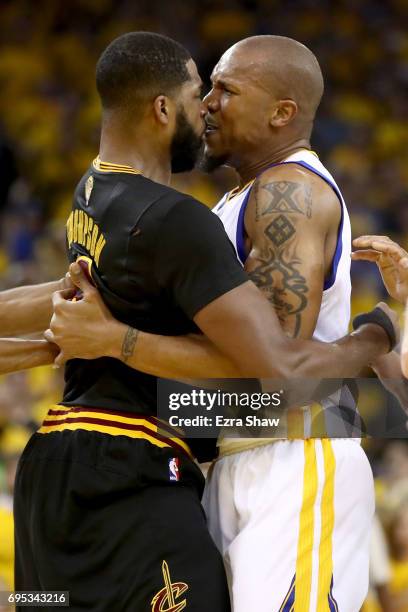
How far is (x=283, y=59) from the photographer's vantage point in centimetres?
348

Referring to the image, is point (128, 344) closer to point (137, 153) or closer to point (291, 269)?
point (291, 269)

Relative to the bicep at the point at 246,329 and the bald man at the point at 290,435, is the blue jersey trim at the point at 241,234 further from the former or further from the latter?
the bicep at the point at 246,329

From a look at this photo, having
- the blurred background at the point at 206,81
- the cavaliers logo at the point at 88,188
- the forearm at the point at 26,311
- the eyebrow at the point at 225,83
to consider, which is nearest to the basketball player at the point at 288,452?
the eyebrow at the point at 225,83

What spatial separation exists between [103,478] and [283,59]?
1490 millimetres

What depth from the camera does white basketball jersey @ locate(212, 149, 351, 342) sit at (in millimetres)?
3264

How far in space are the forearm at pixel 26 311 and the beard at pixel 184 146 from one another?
771mm

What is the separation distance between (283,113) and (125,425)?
117 cm

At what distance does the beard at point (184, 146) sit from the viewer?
3324 mm

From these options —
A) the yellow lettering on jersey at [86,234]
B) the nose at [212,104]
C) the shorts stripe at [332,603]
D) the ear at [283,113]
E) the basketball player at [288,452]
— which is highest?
the nose at [212,104]

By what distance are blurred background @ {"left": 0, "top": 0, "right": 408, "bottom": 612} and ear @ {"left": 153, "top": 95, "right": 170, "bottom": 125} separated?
5142 mm

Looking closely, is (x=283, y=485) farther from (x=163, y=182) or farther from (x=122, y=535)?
(x=163, y=182)

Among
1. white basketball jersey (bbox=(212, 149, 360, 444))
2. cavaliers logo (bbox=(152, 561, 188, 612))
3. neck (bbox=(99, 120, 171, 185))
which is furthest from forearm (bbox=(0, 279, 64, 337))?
cavaliers logo (bbox=(152, 561, 188, 612))

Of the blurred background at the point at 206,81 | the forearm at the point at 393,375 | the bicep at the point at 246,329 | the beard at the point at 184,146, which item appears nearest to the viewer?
the bicep at the point at 246,329

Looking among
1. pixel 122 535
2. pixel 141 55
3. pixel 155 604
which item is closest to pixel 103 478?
pixel 122 535
